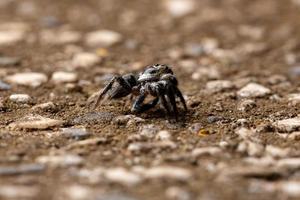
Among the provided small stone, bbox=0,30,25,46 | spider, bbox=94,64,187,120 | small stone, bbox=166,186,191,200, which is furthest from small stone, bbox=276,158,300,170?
small stone, bbox=0,30,25,46

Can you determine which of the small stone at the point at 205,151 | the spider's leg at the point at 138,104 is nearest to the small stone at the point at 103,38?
the spider's leg at the point at 138,104

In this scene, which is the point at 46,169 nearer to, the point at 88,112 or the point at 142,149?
the point at 142,149

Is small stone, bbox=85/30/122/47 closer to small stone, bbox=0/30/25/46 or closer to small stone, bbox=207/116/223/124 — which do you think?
small stone, bbox=0/30/25/46

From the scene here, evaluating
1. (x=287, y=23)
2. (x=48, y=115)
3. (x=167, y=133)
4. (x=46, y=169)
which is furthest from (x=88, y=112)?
(x=287, y=23)

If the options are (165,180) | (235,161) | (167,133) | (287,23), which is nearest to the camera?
(165,180)

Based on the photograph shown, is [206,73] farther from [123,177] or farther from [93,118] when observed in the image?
[123,177]

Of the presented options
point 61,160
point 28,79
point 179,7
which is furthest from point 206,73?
point 61,160
